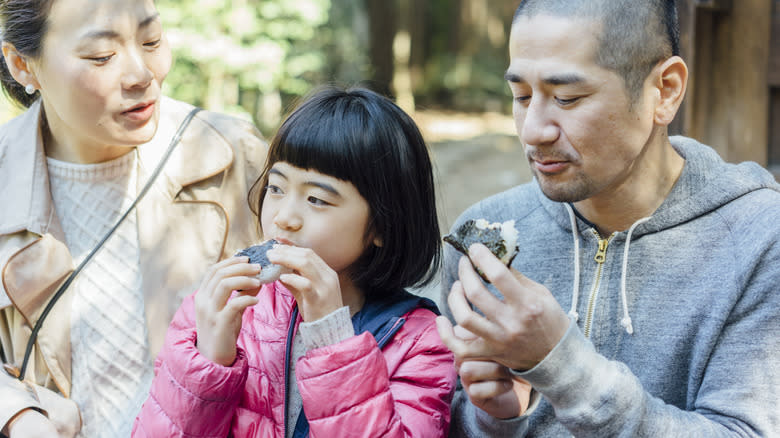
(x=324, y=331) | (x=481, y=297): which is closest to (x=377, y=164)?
(x=324, y=331)

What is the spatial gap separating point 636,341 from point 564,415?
1.68 feet

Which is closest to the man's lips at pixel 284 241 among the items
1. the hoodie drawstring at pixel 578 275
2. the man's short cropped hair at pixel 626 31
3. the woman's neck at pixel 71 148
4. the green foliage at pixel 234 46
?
the hoodie drawstring at pixel 578 275

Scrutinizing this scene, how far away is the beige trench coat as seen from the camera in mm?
2961

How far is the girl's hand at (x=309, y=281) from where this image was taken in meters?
2.25

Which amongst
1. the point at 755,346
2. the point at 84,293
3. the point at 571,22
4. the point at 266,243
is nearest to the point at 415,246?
the point at 266,243

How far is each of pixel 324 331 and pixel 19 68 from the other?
5.65ft

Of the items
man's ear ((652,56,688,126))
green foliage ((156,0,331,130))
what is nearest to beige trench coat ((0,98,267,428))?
man's ear ((652,56,688,126))

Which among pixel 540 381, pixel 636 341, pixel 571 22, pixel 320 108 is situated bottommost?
pixel 636 341

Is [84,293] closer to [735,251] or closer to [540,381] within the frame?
[540,381]

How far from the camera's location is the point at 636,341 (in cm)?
245

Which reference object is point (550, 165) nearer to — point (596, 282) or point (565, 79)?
point (565, 79)

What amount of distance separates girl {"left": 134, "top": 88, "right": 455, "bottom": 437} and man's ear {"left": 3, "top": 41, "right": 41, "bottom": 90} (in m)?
1.03

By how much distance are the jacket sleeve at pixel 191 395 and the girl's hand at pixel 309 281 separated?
0.92ft

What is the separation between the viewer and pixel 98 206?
3180mm
